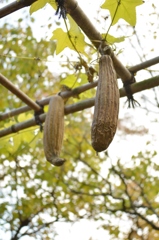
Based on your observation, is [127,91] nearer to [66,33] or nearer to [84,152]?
[66,33]


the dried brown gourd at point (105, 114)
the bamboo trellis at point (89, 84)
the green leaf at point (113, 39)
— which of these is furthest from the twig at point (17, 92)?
the dried brown gourd at point (105, 114)

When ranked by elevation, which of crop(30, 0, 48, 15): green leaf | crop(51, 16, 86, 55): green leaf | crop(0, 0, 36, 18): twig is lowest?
crop(51, 16, 86, 55): green leaf

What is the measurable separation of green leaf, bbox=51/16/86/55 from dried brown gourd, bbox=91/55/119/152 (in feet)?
1.50

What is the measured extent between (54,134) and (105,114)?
0.50m

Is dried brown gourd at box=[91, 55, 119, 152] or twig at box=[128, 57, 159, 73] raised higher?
dried brown gourd at box=[91, 55, 119, 152]

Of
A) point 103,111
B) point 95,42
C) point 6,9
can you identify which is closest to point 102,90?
point 103,111

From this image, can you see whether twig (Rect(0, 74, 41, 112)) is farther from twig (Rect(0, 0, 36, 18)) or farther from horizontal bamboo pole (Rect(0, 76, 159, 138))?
twig (Rect(0, 0, 36, 18))

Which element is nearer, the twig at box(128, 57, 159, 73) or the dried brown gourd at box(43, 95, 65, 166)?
the dried brown gourd at box(43, 95, 65, 166)

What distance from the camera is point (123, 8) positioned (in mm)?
1474

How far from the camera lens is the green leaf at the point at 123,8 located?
1.44 meters

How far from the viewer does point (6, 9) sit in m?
1.35

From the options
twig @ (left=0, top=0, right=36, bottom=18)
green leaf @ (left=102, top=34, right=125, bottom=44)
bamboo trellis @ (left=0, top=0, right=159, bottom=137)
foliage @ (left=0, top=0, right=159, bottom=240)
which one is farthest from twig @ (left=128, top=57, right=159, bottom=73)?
foliage @ (left=0, top=0, right=159, bottom=240)

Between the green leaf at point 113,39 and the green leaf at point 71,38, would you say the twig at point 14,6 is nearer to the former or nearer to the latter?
the green leaf at point 71,38

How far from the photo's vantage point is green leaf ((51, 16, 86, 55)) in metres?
1.56
